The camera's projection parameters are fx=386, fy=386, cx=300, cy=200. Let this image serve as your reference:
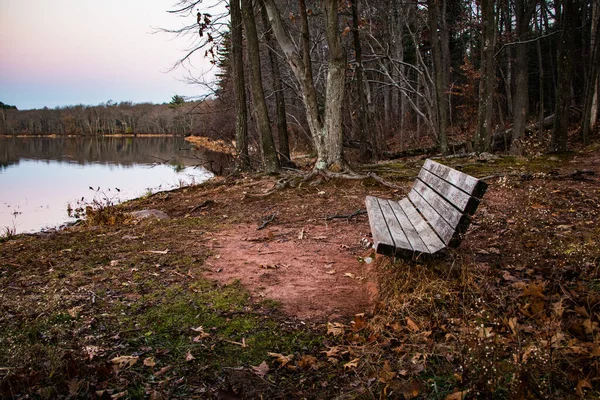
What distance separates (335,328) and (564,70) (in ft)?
30.0

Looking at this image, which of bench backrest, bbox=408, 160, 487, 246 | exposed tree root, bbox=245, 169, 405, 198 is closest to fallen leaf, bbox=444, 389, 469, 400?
bench backrest, bbox=408, 160, 487, 246

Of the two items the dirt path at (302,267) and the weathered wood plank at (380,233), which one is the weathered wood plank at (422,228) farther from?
the dirt path at (302,267)

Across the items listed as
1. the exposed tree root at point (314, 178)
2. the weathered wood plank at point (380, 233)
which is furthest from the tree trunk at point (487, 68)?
the weathered wood plank at point (380, 233)

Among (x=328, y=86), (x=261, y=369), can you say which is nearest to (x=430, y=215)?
(x=261, y=369)

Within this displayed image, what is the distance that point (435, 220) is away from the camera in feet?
11.3

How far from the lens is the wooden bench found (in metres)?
2.84

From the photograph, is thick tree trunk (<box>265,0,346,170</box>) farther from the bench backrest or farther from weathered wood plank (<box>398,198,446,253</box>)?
the bench backrest

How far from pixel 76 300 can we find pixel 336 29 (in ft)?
22.6

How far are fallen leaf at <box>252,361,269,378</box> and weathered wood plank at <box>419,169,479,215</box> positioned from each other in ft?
5.68

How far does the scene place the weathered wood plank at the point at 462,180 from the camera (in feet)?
9.01

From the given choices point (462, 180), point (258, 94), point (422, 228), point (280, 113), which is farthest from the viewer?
point (280, 113)

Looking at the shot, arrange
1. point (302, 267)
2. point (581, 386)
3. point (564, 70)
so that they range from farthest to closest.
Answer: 1. point (564, 70)
2. point (302, 267)
3. point (581, 386)

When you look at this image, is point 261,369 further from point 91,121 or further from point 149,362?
point 91,121

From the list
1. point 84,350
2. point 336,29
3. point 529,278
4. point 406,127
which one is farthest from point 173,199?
point 406,127
